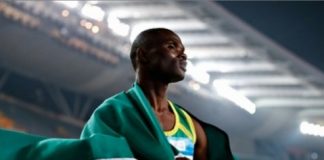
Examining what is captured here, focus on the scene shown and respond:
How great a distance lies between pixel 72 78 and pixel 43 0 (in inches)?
65.4

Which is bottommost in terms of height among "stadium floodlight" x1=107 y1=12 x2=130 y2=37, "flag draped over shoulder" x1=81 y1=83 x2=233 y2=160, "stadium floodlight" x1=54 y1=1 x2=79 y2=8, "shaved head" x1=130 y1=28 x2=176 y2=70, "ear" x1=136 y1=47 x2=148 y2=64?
"flag draped over shoulder" x1=81 y1=83 x2=233 y2=160

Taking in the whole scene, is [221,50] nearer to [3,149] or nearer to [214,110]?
[214,110]

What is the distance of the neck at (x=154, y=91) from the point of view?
1.60 m

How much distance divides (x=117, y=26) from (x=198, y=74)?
3580 mm

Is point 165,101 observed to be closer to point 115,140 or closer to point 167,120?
point 167,120

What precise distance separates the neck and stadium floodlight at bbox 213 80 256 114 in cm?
1499

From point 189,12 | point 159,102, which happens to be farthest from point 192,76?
point 159,102

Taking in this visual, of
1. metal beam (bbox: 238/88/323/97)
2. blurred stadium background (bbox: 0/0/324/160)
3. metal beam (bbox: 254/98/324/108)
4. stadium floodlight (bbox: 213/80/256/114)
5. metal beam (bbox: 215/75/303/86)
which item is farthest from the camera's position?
metal beam (bbox: 254/98/324/108)

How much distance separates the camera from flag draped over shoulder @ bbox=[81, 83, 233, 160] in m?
1.30

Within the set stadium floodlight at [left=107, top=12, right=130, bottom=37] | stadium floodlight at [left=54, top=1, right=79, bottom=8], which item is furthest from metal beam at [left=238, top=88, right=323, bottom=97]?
stadium floodlight at [left=54, top=1, right=79, bottom=8]

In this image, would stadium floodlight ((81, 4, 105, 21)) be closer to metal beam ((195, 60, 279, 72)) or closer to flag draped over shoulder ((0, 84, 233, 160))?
metal beam ((195, 60, 279, 72))

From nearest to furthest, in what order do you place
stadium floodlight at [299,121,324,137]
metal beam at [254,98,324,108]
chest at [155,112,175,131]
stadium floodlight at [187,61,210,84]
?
1. chest at [155,112,175,131]
2. stadium floodlight at [187,61,210,84]
3. metal beam at [254,98,324,108]
4. stadium floodlight at [299,121,324,137]

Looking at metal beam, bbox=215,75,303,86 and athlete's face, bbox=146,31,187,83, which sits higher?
metal beam, bbox=215,75,303,86

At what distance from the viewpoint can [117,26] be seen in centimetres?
1362
